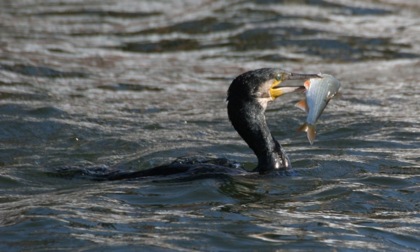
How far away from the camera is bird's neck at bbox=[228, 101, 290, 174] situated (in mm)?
8766

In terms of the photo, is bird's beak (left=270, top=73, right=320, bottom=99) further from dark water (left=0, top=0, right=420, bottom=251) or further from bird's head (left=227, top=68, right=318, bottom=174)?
dark water (left=0, top=0, right=420, bottom=251)

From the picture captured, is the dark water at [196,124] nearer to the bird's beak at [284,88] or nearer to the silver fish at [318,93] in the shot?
the silver fish at [318,93]

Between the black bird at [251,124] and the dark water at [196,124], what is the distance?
0.73 ft

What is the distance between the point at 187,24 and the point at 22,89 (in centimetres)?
579

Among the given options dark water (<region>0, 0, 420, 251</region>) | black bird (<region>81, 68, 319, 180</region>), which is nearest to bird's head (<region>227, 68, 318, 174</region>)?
black bird (<region>81, 68, 319, 180</region>)

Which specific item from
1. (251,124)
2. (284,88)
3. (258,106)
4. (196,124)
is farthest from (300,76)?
(196,124)

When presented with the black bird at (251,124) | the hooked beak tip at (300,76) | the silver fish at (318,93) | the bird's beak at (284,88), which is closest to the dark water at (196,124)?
the black bird at (251,124)

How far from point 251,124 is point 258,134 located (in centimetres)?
11

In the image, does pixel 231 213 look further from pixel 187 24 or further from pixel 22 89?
pixel 187 24

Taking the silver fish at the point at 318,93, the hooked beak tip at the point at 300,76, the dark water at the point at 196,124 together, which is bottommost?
the dark water at the point at 196,124

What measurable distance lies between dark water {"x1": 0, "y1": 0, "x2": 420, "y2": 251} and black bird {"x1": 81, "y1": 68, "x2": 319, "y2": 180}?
0.73 ft

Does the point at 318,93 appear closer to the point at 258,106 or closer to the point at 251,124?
the point at 258,106

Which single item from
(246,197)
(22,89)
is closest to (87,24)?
(22,89)

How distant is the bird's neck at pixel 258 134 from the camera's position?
8.77m
